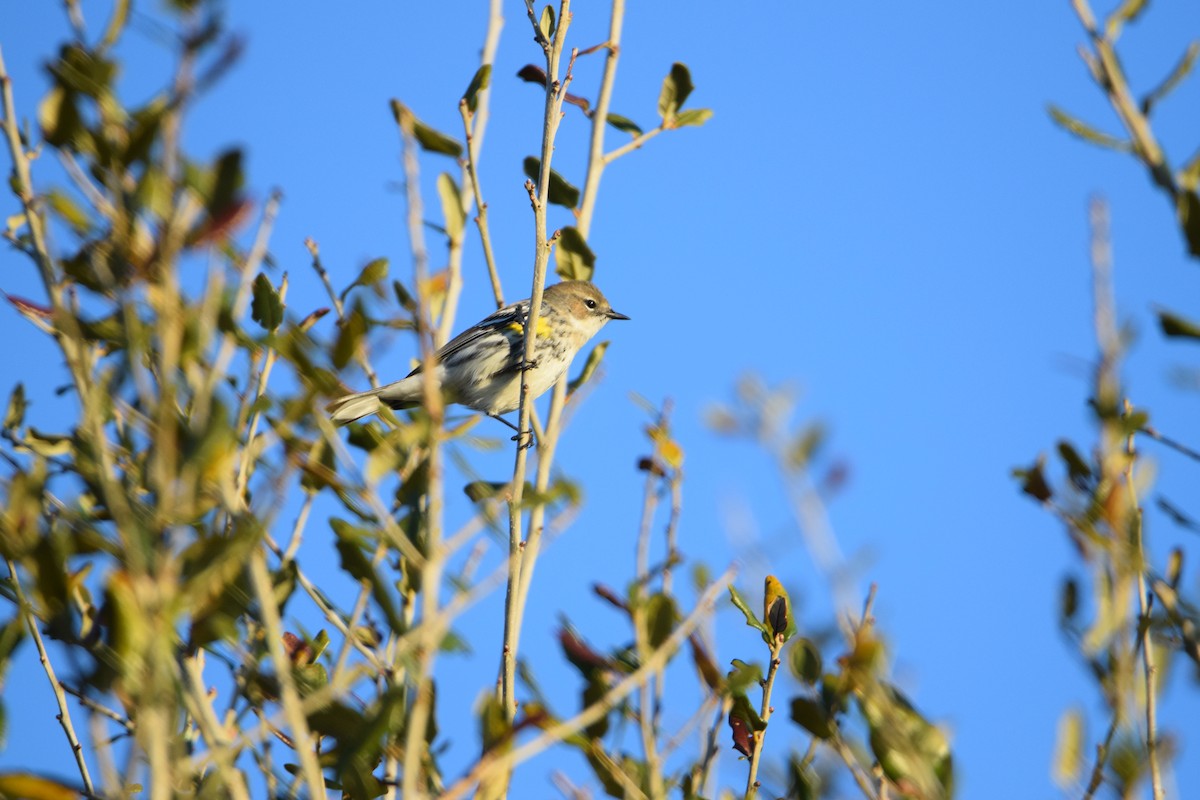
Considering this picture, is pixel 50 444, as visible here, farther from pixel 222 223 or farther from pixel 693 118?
pixel 693 118

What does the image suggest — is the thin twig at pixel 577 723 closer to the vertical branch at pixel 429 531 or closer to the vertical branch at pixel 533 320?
the vertical branch at pixel 429 531

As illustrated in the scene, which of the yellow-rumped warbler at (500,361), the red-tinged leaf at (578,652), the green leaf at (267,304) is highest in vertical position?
the yellow-rumped warbler at (500,361)

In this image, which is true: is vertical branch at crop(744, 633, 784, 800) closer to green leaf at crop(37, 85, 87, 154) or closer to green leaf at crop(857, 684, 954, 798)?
green leaf at crop(857, 684, 954, 798)

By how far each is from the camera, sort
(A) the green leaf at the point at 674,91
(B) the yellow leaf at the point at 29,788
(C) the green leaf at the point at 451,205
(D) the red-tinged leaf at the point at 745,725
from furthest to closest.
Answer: (A) the green leaf at the point at 674,91 < (C) the green leaf at the point at 451,205 < (D) the red-tinged leaf at the point at 745,725 < (B) the yellow leaf at the point at 29,788

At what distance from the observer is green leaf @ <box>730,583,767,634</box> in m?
2.73

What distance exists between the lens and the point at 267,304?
316 centimetres

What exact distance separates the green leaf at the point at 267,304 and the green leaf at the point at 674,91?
7.98ft

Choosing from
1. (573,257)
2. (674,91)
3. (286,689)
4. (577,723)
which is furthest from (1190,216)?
(674,91)

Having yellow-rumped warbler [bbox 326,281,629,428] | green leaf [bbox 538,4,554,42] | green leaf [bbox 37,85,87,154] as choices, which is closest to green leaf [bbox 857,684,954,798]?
green leaf [bbox 37,85,87,154]

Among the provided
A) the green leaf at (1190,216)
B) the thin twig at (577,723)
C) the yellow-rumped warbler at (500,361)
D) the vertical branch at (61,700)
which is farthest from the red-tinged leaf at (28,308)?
the yellow-rumped warbler at (500,361)

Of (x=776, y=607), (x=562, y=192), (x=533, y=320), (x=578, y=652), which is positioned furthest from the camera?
(x=562, y=192)

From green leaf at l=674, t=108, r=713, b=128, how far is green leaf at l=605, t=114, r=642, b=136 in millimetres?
256

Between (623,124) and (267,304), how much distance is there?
2.21m

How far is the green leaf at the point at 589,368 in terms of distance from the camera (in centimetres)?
478
